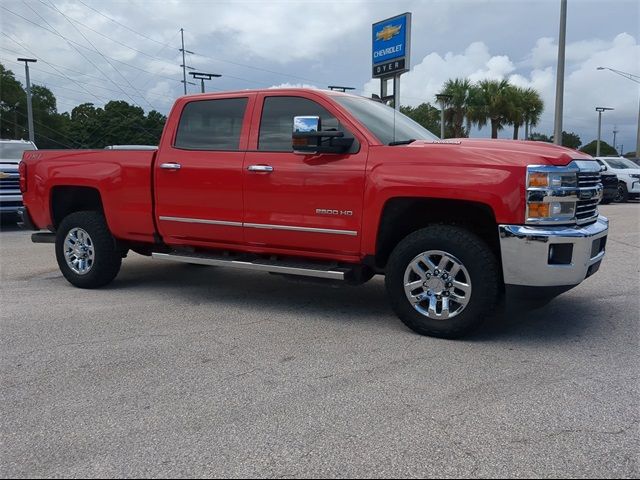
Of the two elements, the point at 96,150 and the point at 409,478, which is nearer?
the point at 409,478

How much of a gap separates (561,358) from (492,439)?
4.86ft

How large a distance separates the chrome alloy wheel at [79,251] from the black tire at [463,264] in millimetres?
3581

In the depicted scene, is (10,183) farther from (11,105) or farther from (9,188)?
(11,105)

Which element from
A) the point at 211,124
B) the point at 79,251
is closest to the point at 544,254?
the point at 211,124

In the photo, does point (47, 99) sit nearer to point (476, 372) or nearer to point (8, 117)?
point (8, 117)

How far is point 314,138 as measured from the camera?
482 cm

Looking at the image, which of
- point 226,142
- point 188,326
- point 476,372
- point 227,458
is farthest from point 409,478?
point 226,142

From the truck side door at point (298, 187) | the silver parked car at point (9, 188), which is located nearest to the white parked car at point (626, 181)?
the truck side door at point (298, 187)

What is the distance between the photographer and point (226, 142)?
562 cm

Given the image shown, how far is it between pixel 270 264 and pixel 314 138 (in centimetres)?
126

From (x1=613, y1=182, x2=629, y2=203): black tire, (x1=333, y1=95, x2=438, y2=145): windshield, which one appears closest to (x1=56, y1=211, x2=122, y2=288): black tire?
(x1=333, y1=95, x2=438, y2=145): windshield

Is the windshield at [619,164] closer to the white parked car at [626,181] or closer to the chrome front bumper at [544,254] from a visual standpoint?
the white parked car at [626,181]

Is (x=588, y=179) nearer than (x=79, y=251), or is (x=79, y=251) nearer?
(x=588, y=179)

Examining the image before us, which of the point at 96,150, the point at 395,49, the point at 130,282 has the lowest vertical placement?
the point at 130,282
